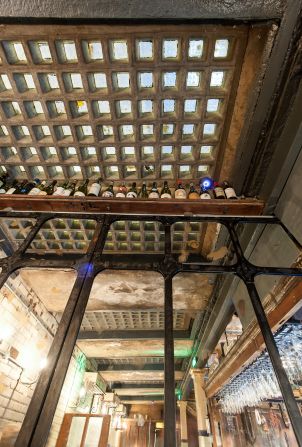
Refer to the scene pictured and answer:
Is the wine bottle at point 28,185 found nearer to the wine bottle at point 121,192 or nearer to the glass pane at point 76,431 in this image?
the wine bottle at point 121,192

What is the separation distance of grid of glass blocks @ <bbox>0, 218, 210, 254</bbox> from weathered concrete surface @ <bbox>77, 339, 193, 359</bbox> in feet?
11.5

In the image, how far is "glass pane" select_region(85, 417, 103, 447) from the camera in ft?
20.9

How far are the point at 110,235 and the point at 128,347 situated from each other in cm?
452

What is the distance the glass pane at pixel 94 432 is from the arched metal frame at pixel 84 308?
6680mm

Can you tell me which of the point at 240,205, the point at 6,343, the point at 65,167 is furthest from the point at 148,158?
the point at 6,343

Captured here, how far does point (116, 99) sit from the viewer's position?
2809 mm

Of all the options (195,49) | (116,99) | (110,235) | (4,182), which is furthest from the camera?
(110,235)

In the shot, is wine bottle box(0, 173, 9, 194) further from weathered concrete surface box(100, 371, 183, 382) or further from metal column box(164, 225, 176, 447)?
weathered concrete surface box(100, 371, 183, 382)

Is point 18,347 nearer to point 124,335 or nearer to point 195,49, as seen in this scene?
point 124,335

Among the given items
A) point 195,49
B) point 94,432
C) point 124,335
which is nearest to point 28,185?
point 195,49

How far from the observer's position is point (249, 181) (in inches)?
119

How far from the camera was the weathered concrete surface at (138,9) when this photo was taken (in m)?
2.12

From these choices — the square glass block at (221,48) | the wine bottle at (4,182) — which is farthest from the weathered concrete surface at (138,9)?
the wine bottle at (4,182)

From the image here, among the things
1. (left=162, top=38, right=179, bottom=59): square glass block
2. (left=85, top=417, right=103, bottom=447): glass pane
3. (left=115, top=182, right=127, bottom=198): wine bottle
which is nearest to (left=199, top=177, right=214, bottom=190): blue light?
(left=115, top=182, right=127, bottom=198): wine bottle
